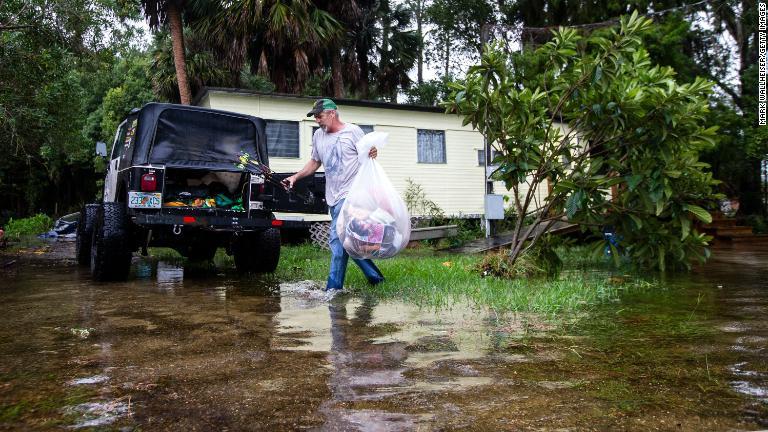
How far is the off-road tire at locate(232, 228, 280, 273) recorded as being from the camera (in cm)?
802

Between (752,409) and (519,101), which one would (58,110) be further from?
(752,409)

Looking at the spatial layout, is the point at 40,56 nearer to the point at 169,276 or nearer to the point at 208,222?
the point at 169,276

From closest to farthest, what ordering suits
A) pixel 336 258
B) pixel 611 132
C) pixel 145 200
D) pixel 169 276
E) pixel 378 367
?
pixel 378 367 < pixel 336 258 < pixel 611 132 < pixel 145 200 < pixel 169 276

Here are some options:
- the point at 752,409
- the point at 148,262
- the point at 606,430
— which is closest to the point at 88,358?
the point at 606,430

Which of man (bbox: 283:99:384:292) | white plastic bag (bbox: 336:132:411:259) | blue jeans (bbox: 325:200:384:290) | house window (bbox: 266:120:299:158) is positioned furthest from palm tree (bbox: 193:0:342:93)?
white plastic bag (bbox: 336:132:411:259)

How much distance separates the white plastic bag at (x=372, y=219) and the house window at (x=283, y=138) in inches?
418

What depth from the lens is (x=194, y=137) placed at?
313 inches

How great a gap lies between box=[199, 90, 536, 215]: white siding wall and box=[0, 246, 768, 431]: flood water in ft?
35.3

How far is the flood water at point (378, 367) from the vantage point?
229cm

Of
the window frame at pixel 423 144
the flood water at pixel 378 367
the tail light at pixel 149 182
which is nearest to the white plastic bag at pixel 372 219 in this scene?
the flood water at pixel 378 367

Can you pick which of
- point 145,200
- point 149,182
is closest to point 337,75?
point 149,182

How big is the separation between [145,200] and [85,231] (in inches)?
128

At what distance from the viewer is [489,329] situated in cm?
396

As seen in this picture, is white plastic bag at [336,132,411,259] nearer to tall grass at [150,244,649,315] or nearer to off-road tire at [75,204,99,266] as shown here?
tall grass at [150,244,649,315]
